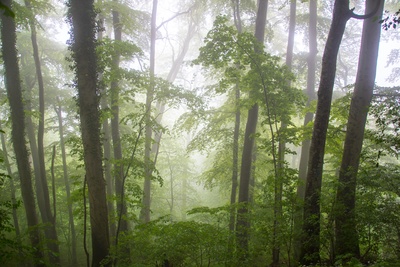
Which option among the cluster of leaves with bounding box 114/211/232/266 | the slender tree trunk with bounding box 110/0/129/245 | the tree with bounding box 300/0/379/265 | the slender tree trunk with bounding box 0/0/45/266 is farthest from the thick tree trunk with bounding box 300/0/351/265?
the slender tree trunk with bounding box 0/0/45/266

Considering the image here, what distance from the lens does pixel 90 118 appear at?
6336 millimetres

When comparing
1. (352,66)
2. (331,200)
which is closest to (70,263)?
(331,200)

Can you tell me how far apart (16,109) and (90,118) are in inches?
130

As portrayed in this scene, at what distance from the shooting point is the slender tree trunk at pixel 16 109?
25.2 ft

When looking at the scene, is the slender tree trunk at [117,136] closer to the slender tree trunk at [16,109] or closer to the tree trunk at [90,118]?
the tree trunk at [90,118]

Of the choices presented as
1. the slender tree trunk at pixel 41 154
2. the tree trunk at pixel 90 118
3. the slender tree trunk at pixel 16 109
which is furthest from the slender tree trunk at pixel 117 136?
the slender tree trunk at pixel 16 109

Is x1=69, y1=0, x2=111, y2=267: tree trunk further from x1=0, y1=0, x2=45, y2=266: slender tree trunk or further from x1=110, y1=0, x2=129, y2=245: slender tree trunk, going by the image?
x1=0, y1=0, x2=45, y2=266: slender tree trunk

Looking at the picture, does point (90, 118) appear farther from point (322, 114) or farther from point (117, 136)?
point (322, 114)

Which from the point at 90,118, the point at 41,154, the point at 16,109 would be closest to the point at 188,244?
the point at 90,118

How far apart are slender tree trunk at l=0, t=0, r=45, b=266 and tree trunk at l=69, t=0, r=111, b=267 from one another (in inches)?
109

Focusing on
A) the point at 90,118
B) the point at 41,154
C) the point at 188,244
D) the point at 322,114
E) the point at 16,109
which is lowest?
the point at 188,244

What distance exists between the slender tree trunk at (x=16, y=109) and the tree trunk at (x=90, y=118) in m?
2.77

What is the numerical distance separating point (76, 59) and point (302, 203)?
20.4 ft

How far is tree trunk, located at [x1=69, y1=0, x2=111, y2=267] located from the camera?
20.5 feet
